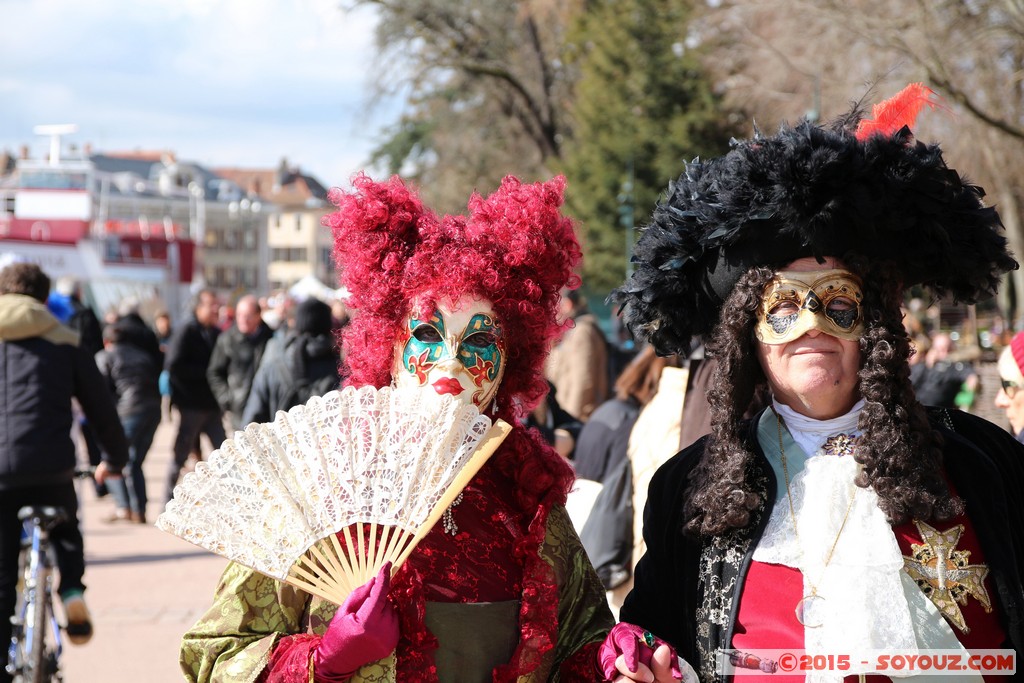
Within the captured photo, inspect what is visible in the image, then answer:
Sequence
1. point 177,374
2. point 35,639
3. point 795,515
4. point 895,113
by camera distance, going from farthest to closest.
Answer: point 177,374 → point 35,639 → point 895,113 → point 795,515

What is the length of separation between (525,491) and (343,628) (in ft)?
1.93

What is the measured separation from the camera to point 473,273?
2.66 m

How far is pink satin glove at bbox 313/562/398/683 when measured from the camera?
2.26 m

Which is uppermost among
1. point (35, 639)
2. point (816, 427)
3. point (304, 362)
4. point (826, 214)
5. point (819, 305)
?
point (826, 214)

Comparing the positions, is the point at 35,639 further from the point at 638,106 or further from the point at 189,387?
the point at 638,106

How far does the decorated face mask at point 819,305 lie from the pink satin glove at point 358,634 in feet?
3.30

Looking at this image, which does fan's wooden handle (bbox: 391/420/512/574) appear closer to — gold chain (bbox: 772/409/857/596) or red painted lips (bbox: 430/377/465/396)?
red painted lips (bbox: 430/377/465/396)

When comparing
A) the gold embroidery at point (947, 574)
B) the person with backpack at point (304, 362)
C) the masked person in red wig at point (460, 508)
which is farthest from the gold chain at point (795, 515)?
the person with backpack at point (304, 362)

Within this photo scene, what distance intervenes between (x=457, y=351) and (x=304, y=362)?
15.2 feet

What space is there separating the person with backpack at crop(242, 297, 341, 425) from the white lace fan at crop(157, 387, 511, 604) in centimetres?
457

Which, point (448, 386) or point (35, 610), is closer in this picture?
point (448, 386)

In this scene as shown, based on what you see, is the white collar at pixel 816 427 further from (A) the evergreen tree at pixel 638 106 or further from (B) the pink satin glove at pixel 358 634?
(A) the evergreen tree at pixel 638 106

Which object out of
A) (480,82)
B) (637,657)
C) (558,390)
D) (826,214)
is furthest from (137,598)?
(480,82)

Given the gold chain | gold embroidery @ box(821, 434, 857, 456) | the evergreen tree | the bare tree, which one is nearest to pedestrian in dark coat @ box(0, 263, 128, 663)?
the gold chain
